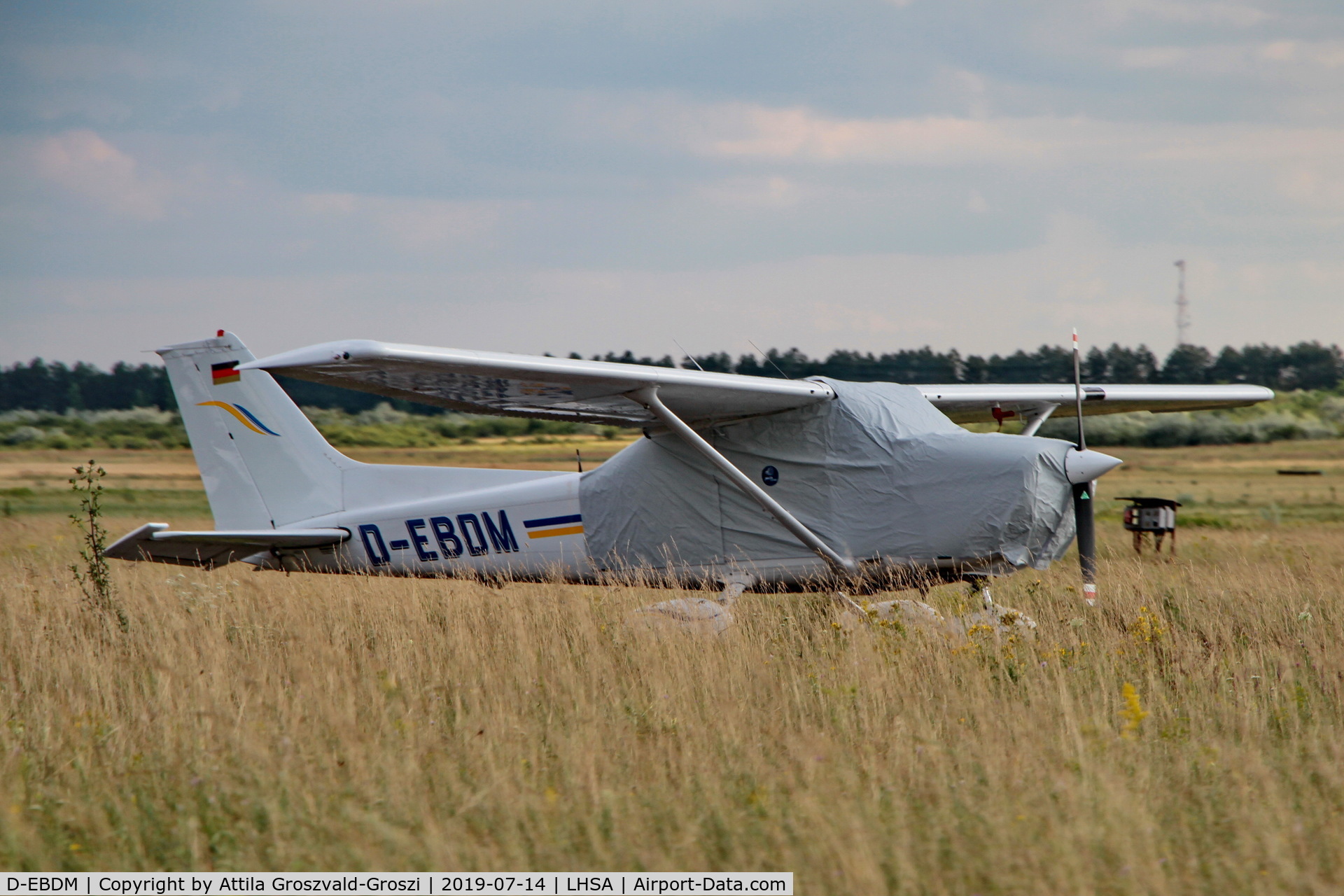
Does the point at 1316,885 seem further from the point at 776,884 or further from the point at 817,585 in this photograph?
the point at 817,585

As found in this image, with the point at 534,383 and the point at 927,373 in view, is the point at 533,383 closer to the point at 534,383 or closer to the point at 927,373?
the point at 534,383

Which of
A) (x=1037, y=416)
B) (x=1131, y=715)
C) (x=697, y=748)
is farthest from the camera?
(x=1037, y=416)

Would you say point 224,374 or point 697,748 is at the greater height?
point 224,374

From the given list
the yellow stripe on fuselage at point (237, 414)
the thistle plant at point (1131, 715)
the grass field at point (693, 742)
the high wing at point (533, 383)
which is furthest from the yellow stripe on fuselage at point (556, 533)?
the thistle plant at point (1131, 715)

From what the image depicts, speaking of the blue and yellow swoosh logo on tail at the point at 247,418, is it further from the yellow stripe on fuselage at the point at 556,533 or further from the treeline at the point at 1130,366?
the treeline at the point at 1130,366

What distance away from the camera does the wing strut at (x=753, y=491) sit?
7219 millimetres

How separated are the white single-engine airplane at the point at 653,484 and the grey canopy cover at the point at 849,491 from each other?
13mm

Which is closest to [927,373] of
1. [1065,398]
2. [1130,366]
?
[1130,366]

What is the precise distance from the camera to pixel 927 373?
137 ft

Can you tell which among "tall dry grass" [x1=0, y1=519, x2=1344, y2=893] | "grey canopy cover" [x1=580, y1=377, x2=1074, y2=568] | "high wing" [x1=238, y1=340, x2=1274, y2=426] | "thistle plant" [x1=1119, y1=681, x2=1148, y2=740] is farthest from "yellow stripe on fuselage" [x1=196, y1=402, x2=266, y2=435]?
"thistle plant" [x1=1119, y1=681, x2=1148, y2=740]

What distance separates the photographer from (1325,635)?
6.29 m

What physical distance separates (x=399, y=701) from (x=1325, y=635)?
5.28m

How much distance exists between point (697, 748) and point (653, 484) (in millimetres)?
3751

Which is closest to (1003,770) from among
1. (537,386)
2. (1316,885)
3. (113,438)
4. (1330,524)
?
(1316,885)
